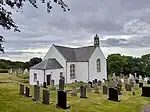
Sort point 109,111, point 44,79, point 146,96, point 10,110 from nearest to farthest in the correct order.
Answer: point 10,110 < point 109,111 < point 146,96 < point 44,79

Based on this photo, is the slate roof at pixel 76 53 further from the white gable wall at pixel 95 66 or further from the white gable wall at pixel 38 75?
the white gable wall at pixel 38 75

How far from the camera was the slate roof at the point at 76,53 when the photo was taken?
35181 mm

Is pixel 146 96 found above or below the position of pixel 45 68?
below

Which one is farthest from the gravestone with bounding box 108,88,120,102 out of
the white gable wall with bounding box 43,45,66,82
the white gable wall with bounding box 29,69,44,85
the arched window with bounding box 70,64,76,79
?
the arched window with bounding box 70,64,76,79

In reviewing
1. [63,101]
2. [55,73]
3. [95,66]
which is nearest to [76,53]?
[95,66]

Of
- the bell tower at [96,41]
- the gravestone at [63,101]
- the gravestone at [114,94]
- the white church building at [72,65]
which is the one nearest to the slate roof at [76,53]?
the white church building at [72,65]

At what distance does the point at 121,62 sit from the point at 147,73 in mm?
6197

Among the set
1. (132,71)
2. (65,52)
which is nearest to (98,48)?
(65,52)

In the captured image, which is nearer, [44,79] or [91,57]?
[44,79]

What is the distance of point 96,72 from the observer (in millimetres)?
36406

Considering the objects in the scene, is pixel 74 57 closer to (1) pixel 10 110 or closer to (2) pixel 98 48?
(2) pixel 98 48

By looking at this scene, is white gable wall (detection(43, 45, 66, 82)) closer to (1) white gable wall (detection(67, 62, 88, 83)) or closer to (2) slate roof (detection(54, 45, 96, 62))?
(2) slate roof (detection(54, 45, 96, 62))

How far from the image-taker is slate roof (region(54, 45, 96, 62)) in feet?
115

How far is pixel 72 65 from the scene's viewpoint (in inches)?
1398
